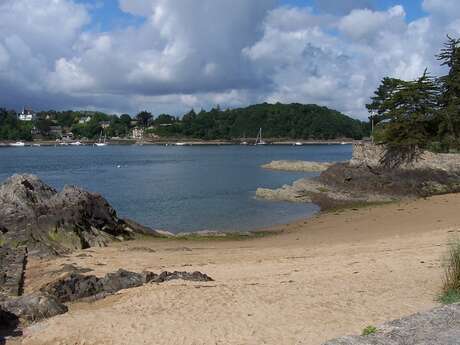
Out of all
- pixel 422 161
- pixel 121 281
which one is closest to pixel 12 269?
pixel 121 281

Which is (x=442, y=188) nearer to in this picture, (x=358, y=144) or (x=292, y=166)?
(x=358, y=144)

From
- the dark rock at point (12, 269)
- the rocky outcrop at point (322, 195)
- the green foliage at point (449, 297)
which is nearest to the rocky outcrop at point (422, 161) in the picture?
the rocky outcrop at point (322, 195)

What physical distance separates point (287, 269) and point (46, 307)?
17.8ft

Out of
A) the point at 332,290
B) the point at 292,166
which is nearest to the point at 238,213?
the point at 332,290

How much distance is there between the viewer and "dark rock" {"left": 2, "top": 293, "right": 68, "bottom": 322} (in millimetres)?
9609

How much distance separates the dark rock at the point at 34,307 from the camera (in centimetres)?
961

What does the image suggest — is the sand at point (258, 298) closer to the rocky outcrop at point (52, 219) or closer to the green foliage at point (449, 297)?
the green foliage at point (449, 297)

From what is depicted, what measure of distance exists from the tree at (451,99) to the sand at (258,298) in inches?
1043

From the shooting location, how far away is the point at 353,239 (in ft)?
66.6

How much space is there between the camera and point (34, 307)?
980 centimetres

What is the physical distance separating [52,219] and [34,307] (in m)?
9.28

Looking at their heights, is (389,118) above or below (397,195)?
above

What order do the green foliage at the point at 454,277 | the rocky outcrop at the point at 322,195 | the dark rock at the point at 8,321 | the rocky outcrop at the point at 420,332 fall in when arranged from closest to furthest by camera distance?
1. the rocky outcrop at the point at 420,332
2. the green foliage at the point at 454,277
3. the dark rock at the point at 8,321
4. the rocky outcrop at the point at 322,195

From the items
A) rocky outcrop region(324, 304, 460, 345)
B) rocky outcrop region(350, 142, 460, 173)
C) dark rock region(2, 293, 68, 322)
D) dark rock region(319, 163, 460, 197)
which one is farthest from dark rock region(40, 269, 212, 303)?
rocky outcrop region(350, 142, 460, 173)
